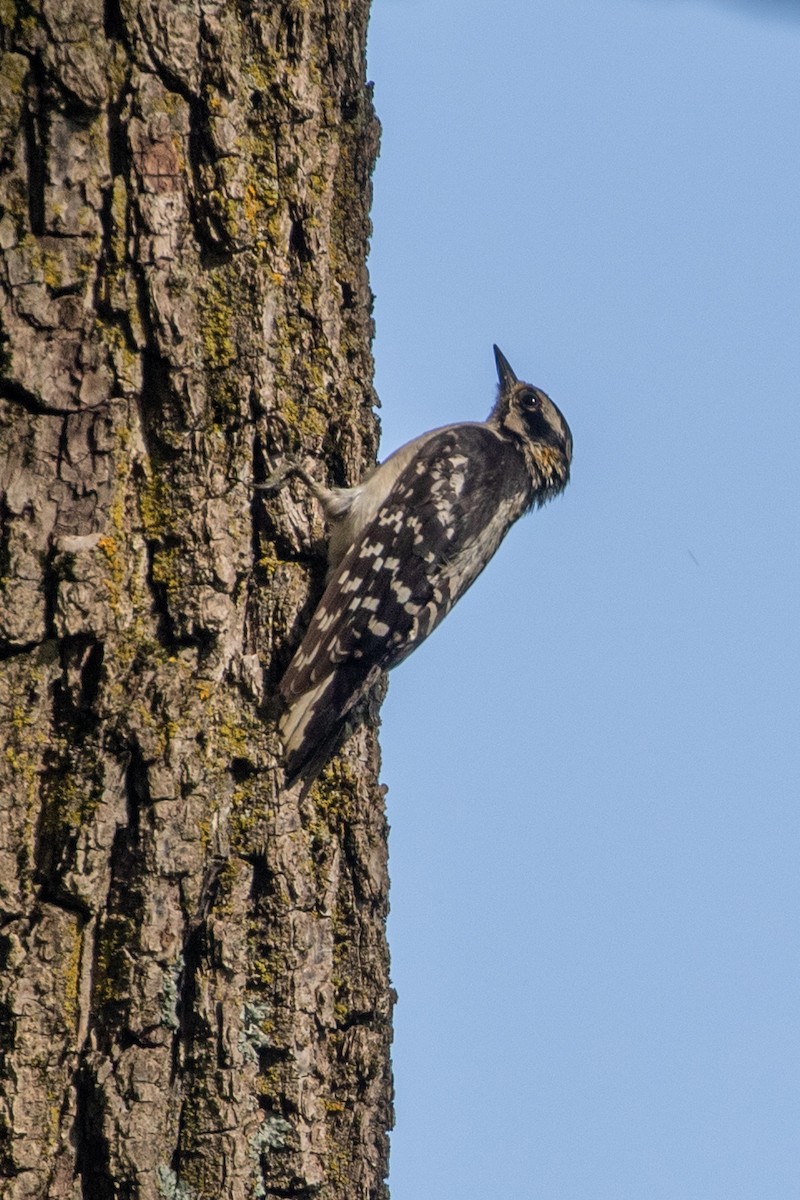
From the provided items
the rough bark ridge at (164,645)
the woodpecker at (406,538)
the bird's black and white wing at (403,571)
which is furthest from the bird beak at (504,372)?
the rough bark ridge at (164,645)

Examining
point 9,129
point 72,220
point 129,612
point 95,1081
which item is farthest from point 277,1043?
point 9,129

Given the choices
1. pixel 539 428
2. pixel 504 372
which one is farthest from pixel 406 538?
pixel 504 372

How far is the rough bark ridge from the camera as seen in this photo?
2641 mm

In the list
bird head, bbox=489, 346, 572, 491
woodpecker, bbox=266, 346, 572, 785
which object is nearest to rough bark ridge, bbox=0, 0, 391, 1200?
woodpecker, bbox=266, 346, 572, 785

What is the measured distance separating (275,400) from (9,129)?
0.81 metres

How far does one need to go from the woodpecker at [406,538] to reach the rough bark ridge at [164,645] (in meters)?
0.10

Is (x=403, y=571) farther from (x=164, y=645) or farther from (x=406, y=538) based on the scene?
(x=164, y=645)

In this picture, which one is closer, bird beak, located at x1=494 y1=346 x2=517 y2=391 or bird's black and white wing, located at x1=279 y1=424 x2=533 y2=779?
bird's black and white wing, located at x1=279 y1=424 x2=533 y2=779

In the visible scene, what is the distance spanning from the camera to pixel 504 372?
229 inches

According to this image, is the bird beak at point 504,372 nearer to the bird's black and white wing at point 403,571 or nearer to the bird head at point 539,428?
the bird head at point 539,428

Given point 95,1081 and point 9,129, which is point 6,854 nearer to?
point 95,1081

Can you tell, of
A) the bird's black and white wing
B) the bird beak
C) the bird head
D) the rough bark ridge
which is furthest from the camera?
the bird beak

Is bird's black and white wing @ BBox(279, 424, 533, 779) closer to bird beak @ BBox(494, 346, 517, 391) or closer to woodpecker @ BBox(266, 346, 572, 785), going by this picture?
woodpecker @ BBox(266, 346, 572, 785)

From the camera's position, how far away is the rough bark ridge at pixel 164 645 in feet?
8.66
